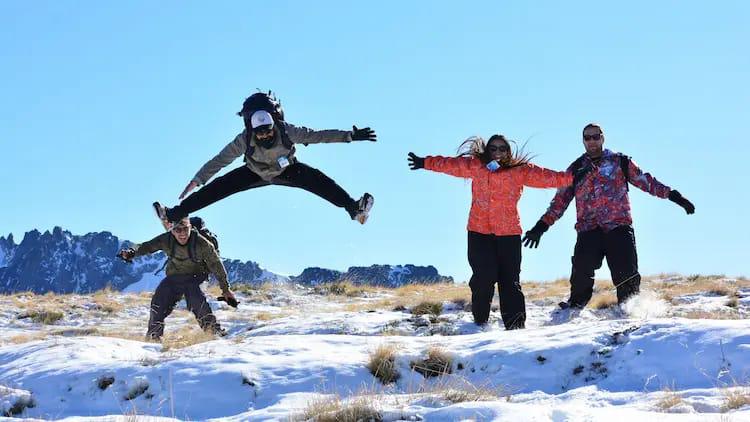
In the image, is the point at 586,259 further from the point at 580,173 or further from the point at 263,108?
the point at 263,108

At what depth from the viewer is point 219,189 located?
28.1 feet

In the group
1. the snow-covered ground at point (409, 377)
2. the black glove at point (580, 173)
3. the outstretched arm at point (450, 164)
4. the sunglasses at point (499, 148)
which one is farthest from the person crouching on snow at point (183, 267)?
the black glove at point (580, 173)

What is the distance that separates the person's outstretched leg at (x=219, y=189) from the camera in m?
8.52

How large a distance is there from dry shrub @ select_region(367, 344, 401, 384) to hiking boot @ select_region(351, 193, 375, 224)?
2853mm

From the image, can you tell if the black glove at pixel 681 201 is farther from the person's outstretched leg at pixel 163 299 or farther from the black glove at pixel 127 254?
the black glove at pixel 127 254

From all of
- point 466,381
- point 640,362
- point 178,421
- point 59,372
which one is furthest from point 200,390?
point 640,362

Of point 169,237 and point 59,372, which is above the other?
point 169,237

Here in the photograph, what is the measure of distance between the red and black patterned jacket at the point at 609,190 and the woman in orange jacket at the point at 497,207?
695 mm

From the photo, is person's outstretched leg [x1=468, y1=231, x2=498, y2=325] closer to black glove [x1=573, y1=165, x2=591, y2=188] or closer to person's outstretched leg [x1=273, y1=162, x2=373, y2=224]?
person's outstretched leg [x1=273, y1=162, x2=373, y2=224]

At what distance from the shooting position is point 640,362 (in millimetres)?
5227

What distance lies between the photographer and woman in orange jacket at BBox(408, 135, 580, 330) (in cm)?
847

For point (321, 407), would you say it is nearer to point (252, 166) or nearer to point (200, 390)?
point (200, 390)

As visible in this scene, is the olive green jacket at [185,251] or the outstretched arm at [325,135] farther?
the olive green jacket at [185,251]

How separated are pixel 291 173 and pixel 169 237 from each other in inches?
94.9
